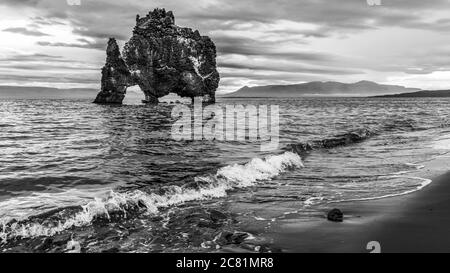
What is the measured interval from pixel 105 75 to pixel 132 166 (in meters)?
106

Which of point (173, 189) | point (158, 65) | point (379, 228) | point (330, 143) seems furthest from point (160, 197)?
point (158, 65)

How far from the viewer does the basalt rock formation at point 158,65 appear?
385 feet

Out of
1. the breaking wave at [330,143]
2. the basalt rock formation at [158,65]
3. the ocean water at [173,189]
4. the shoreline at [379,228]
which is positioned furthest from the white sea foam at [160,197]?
the basalt rock formation at [158,65]

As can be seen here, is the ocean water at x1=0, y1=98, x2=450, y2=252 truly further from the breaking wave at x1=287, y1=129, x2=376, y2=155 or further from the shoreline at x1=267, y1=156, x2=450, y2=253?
the shoreline at x1=267, y1=156, x2=450, y2=253

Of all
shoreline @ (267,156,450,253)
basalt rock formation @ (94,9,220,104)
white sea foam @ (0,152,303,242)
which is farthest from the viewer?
basalt rock formation @ (94,9,220,104)

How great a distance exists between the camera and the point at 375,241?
7258 mm

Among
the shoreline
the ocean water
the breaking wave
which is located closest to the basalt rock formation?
the breaking wave

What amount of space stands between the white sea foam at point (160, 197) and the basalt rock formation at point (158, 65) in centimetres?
10505

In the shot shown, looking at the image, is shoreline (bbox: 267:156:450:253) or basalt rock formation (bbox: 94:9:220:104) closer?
shoreline (bbox: 267:156:450:253)

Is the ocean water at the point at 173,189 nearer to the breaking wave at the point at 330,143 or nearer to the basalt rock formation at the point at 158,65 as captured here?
the breaking wave at the point at 330,143

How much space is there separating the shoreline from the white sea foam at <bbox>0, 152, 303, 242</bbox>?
3672 millimetres

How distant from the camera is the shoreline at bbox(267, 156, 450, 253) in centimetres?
702

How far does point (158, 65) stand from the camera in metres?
122
